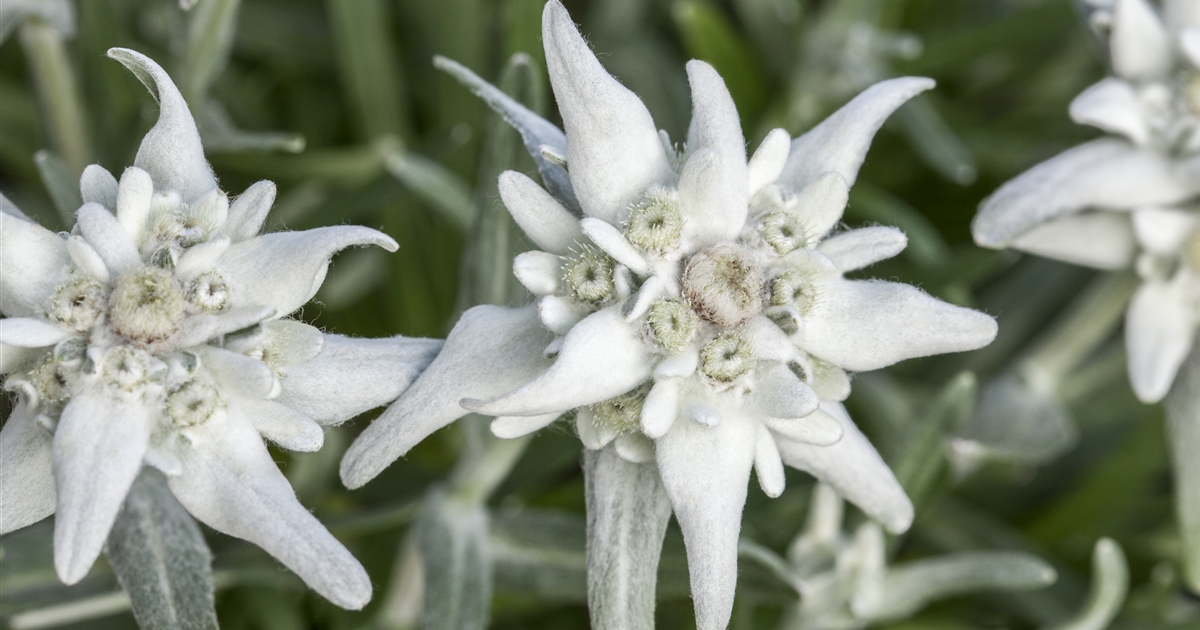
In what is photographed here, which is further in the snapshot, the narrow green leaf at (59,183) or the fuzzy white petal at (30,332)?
the narrow green leaf at (59,183)

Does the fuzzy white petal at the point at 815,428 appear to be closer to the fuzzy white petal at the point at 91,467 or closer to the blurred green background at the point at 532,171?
the blurred green background at the point at 532,171

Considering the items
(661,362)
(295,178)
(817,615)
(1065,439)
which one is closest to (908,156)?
(1065,439)

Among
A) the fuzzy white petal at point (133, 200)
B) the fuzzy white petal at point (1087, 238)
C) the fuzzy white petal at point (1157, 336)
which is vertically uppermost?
the fuzzy white petal at point (133, 200)

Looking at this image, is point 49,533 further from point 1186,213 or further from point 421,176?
point 1186,213

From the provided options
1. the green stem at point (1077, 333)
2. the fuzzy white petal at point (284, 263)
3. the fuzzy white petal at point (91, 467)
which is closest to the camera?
the fuzzy white petal at point (91, 467)

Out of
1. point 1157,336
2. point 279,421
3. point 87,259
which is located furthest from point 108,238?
point 1157,336

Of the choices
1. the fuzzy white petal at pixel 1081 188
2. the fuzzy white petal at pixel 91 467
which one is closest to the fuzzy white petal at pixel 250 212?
the fuzzy white petal at pixel 91 467
